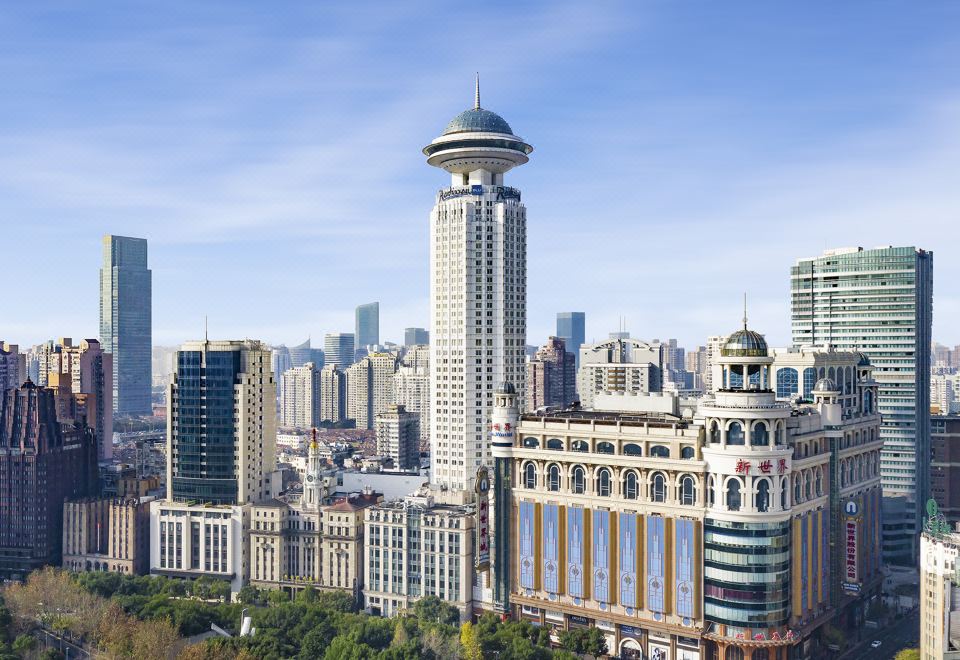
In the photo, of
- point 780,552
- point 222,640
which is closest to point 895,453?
point 780,552

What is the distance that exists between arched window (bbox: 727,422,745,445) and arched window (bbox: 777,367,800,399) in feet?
146

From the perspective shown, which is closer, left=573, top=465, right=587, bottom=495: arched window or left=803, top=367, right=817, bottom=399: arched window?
left=573, top=465, right=587, bottom=495: arched window

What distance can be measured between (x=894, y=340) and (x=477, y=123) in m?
89.1

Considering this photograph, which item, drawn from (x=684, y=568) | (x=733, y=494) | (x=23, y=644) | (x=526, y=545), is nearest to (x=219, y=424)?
(x=23, y=644)

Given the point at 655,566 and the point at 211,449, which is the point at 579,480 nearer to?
the point at 655,566

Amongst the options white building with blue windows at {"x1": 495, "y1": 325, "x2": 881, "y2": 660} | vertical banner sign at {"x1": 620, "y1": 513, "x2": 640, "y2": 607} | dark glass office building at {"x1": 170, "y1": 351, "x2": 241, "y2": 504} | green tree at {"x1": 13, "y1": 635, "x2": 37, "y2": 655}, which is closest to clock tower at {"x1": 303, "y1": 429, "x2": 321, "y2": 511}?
dark glass office building at {"x1": 170, "y1": 351, "x2": 241, "y2": 504}

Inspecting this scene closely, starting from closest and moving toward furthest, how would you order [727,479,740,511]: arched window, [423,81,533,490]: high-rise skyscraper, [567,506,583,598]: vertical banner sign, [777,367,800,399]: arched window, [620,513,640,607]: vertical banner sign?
[727,479,740,511]: arched window → [620,513,640,607]: vertical banner sign → [567,506,583,598]: vertical banner sign → [777,367,800,399]: arched window → [423,81,533,490]: high-rise skyscraper

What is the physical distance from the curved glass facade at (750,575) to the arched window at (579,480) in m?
19.5

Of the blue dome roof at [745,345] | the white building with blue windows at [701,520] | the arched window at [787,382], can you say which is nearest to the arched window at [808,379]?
the arched window at [787,382]

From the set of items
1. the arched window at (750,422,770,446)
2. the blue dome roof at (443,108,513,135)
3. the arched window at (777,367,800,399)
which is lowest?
the arched window at (750,422,770,446)

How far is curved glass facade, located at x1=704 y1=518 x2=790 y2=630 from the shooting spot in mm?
109062

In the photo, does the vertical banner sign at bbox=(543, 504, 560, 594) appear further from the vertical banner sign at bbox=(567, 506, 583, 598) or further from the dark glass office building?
the dark glass office building

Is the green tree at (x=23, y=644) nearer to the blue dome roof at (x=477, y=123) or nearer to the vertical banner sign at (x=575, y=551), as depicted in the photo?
the vertical banner sign at (x=575, y=551)

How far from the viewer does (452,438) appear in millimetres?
174250
